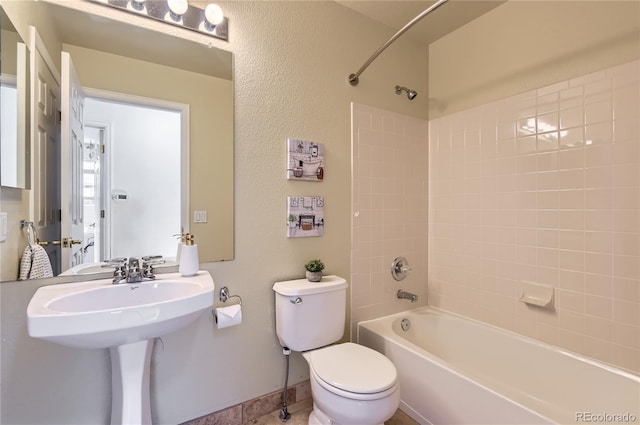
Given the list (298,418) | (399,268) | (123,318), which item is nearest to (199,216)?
(123,318)

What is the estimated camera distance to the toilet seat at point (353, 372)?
4.09 ft

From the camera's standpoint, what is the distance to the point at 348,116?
197 cm

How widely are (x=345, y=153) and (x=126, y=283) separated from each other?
4.57 feet

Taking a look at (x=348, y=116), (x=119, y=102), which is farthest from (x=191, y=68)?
(x=348, y=116)

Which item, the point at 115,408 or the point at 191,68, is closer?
the point at 115,408

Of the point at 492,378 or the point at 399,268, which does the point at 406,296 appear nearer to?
the point at 399,268

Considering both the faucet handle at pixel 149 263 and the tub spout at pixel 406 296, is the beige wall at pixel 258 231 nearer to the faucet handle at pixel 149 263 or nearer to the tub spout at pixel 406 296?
the faucet handle at pixel 149 263

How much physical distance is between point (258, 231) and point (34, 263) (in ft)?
3.02

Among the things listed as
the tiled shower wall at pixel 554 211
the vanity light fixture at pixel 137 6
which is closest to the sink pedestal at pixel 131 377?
the vanity light fixture at pixel 137 6

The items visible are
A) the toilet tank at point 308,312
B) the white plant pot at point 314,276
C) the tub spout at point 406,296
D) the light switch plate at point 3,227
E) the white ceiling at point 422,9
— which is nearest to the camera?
the light switch plate at point 3,227

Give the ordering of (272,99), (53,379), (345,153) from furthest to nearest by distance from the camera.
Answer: (345,153) → (272,99) → (53,379)

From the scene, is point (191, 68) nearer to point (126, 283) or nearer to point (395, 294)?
point (126, 283)

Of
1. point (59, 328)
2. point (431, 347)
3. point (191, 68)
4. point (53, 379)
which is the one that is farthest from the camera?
point (431, 347)

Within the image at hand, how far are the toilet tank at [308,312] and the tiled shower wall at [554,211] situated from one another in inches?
41.3
